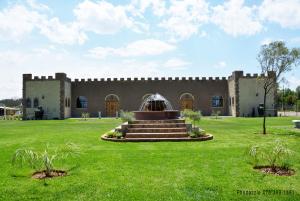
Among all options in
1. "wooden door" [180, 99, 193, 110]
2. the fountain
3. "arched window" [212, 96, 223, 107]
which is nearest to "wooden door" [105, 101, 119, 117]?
"wooden door" [180, 99, 193, 110]

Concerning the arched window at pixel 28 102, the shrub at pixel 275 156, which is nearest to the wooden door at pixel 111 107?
the arched window at pixel 28 102

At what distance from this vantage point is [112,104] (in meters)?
41.2

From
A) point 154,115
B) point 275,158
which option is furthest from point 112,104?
point 275,158

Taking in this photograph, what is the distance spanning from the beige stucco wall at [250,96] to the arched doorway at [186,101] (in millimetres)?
5852

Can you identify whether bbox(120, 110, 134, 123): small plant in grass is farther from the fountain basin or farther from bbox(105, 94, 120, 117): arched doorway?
bbox(105, 94, 120, 117): arched doorway

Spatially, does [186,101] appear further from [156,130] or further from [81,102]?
[156,130]

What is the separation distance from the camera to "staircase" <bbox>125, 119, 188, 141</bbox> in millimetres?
14117

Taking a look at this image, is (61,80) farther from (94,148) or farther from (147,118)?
(94,148)

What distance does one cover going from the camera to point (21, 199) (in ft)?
18.7

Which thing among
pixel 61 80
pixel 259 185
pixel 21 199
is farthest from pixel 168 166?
pixel 61 80

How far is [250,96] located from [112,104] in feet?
52.8

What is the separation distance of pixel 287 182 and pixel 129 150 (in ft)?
17.9

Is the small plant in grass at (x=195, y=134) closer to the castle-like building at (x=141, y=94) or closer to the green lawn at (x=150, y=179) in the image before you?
the green lawn at (x=150, y=179)

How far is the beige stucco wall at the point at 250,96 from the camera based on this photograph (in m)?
38.1
